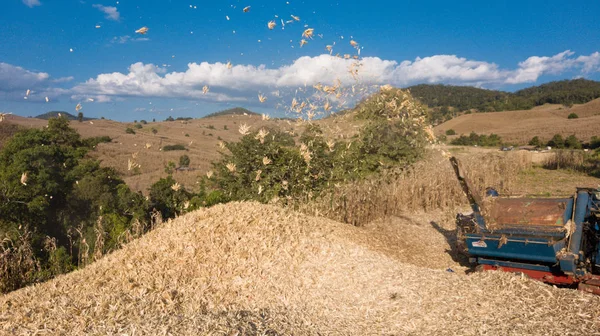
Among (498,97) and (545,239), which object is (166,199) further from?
(498,97)

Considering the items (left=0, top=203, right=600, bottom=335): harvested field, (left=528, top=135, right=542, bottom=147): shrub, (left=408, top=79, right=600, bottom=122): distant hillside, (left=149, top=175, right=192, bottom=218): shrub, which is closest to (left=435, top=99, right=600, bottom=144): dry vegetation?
(left=528, top=135, right=542, bottom=147): shrub

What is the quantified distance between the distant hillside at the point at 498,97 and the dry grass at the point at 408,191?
30.7 m

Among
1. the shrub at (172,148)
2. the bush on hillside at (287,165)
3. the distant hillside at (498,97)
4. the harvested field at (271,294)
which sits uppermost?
the distant hillside at (498,97)

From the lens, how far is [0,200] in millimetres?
7309

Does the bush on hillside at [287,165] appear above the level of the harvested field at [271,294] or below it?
above

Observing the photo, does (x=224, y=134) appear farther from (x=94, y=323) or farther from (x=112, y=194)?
(x=94, y=323)

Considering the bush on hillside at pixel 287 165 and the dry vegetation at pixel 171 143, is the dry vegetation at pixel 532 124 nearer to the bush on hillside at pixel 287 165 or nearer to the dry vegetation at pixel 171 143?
the dry vegetation at pixel 171 143

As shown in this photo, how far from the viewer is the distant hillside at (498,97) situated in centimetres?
5341

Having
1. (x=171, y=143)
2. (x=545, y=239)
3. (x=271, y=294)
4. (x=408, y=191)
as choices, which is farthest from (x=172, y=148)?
(x=545, y=239)

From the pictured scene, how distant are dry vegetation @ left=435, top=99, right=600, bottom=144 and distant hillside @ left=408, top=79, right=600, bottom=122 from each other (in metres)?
3.45

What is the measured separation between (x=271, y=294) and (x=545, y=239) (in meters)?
3.06

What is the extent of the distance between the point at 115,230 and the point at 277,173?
2934 mm

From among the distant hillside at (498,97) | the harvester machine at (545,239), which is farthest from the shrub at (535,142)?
the harvester machine at (545,239)

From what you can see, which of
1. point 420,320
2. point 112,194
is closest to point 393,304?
point 420,320
